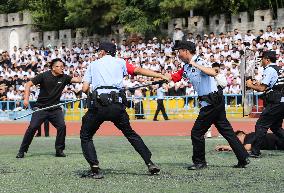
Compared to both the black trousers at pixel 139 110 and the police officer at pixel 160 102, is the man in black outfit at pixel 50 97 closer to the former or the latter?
the police officer at pixel 160 102

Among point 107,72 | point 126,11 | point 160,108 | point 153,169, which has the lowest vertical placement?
point 160,108

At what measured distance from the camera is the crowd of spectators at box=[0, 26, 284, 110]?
26359mm

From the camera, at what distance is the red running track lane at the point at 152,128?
875 inches

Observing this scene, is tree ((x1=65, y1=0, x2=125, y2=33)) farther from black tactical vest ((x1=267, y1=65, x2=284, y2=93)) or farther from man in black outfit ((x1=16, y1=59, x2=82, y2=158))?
black tactical vest ((x1=267, y1=65, x2=284, y2=93))

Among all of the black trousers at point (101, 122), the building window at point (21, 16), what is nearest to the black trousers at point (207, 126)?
the black trousers at point (101, 122)

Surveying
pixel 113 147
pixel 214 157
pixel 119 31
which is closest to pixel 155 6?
pixel 119 31

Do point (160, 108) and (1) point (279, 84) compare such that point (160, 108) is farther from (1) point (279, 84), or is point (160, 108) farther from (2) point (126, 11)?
(1) point (279, 84)

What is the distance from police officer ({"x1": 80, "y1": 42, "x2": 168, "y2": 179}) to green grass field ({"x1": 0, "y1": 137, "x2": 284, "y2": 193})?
31 centimetres

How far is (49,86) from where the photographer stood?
14.0 metres

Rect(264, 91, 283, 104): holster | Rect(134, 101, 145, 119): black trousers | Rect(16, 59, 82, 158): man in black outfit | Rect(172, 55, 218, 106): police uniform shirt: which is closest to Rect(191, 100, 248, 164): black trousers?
Rect(172, 55, 218, 106): police uniform shirt

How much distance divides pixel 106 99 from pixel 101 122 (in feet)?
1.21

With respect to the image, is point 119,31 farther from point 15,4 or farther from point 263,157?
point 263,157

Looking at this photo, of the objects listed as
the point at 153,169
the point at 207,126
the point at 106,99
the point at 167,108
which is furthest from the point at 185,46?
the point at 167,108

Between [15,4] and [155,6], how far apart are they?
598 inches
